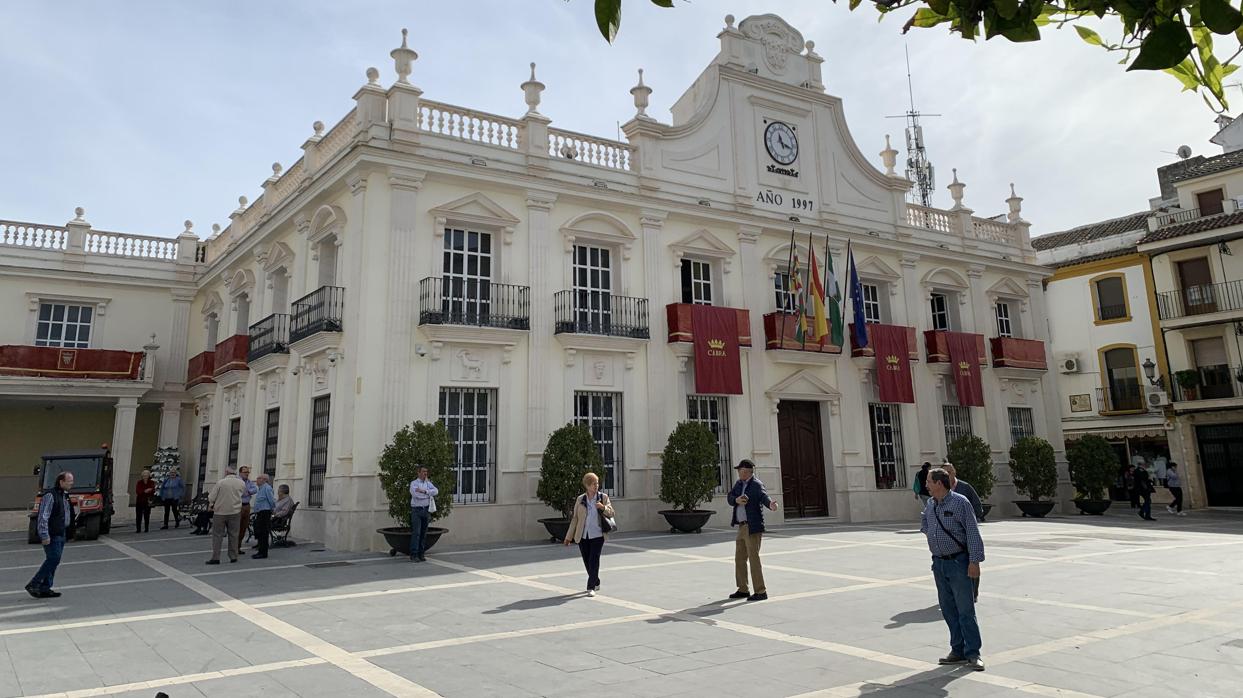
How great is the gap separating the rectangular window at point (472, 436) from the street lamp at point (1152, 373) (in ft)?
81.5

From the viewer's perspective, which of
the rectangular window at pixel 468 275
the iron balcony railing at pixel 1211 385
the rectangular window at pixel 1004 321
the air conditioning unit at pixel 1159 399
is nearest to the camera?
the rectangular window at pixel 468 275

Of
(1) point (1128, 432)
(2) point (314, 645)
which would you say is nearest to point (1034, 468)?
Result: (1) point (1128, 432)

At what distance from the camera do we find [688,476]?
16.8 meters

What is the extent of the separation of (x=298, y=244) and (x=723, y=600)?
49.5 feet

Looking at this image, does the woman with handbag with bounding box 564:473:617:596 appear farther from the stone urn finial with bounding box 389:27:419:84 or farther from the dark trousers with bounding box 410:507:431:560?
the stone urn finial with bounding box 389:27:419:84

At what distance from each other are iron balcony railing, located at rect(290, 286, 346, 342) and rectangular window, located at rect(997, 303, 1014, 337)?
2109cm

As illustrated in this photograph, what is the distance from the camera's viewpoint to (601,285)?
60.8ft

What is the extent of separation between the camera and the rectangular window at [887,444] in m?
21.5

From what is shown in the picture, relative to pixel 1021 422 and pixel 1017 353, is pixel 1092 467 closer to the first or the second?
pixel 1021 422

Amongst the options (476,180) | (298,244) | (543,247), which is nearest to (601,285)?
(543,247)

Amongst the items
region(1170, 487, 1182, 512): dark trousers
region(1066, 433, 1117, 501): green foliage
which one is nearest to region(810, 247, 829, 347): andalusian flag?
region(1066, 433, 1117, 501): green foliage

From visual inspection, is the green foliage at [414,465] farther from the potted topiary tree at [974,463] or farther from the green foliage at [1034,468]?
the green foliage at [1034,468]

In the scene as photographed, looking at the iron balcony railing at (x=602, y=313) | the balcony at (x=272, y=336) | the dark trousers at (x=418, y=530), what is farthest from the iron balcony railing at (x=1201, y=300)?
the balcony at (x=272, y=336)

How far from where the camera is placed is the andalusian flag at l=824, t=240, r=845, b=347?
→ 1967 centimetres
